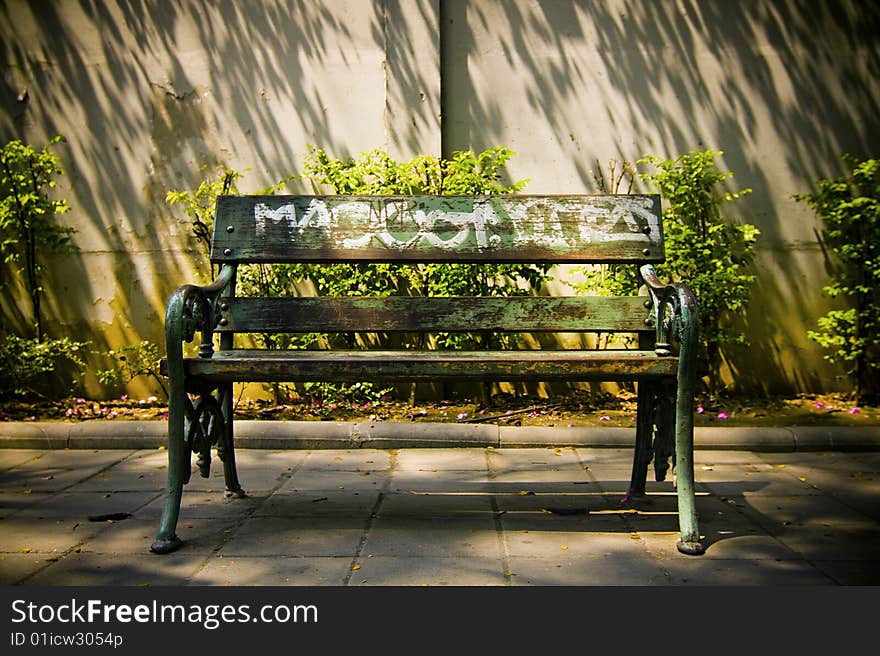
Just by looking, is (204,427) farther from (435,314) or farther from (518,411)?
(518,411)

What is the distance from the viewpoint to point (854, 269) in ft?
20.7

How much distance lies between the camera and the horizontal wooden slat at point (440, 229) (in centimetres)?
386

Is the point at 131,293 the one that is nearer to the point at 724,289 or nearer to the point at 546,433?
the point at 546,433

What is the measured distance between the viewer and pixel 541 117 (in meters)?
6.40

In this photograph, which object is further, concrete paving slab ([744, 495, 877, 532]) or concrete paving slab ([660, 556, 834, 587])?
concrete paving slab ([744, 495, 877, 532])

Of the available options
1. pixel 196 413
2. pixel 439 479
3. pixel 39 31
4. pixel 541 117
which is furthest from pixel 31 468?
pixel 541 117

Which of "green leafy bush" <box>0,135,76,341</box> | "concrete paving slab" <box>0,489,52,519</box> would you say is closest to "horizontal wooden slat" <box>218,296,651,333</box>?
"concrete paving slab" <box>0,489,52,519</box>

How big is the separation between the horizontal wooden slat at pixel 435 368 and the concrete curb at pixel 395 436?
186 cm

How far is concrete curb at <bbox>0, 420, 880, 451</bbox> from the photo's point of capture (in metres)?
4.98

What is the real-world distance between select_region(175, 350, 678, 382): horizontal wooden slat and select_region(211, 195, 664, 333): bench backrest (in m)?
0.58

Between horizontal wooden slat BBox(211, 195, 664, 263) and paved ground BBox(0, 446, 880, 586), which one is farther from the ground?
horizontal wooden slat BBox(211, 195, 664, 263)

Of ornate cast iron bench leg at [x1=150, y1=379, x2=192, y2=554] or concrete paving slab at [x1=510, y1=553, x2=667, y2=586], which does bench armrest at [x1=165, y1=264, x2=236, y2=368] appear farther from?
concrete paving slab at [x1=510, y1=553, x2=667, y2=586]

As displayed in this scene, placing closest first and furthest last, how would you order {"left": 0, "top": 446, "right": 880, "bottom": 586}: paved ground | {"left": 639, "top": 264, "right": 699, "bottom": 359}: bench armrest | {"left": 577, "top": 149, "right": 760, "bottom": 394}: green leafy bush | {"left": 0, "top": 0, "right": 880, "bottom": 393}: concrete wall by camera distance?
{"left": 0, "top": 446, "right": 880, "bottom": 586}: paved ground
{"left": 639, "top": 264, "right": 699, "bottom": 359}: bench armrest
{"left": 577, "top": 149, "right": 760, "bottom": 394}: green leafy bush
{"left": 0, "top": 0, "right": 880, "bottom": 393}: concrete wall

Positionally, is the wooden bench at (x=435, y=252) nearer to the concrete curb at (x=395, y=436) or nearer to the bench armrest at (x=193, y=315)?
the bench armrest at (x=193, y=315)
